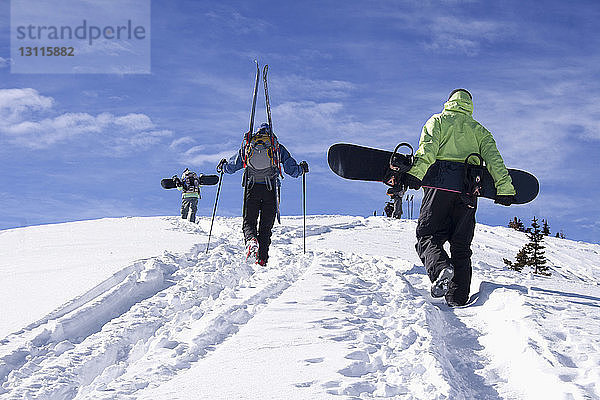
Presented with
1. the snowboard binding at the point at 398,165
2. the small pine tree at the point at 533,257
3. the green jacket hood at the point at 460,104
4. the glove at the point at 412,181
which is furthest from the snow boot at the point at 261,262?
the small pine tree at the point at 533,257

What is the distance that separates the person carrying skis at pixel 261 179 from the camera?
29.2ft

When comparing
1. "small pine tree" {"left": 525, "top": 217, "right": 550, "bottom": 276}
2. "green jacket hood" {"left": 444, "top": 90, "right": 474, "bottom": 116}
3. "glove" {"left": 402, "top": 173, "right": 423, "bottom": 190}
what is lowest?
"small pine tree" {"left": 525, "top": 217, "right": 550, "bottom": 276}

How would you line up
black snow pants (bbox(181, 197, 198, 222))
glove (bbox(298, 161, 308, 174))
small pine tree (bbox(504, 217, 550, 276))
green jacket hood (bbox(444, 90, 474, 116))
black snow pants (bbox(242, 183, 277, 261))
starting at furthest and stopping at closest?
black snow pants (bbox(181, 197, 198, 222))
small pine tree (bbox(504, 217, 550, 276))
glove (bbox(298, 161, 308, 174))
black snow pants (bbox(242, 183, 277, 261))
green jacket hood (bbox(444, 90, 474, 116))

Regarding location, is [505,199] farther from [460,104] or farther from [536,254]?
[536,254]

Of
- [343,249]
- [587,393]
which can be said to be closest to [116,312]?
[587,393]

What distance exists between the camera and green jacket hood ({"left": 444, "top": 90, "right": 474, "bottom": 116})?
6125 millimetres

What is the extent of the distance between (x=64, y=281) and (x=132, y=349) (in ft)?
8.19

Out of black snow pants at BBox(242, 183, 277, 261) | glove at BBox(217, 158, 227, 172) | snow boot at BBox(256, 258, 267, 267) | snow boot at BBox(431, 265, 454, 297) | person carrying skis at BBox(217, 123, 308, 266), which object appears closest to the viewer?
snow boot at BBox(431, 265, 454, 297)

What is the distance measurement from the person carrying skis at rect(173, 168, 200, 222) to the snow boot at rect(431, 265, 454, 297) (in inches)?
516

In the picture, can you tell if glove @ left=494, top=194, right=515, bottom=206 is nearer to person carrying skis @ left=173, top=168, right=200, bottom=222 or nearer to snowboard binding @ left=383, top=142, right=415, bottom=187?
snowboard binding @ left=383, top=142, right=415, bottom=187

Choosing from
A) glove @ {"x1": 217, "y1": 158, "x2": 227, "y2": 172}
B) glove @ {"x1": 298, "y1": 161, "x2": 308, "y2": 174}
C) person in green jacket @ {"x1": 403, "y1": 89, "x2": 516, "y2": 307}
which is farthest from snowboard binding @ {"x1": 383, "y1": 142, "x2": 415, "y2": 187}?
glove @ {"x1": 217, "y1": 158, "x2": 227, "y2": 172}

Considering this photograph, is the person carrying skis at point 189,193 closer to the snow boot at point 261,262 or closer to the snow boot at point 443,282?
the snow boot at point 261,262

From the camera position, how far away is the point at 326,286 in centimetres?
602

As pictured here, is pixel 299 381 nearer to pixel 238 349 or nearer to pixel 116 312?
pixel 238 349
